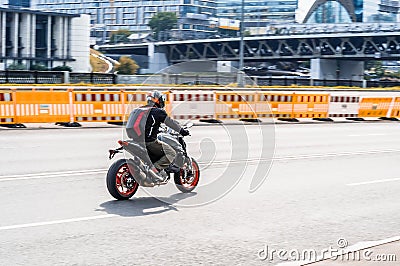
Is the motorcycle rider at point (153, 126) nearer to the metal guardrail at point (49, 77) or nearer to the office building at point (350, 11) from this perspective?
the metal guardrail at point (49, 77)

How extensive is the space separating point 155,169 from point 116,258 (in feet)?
9.73

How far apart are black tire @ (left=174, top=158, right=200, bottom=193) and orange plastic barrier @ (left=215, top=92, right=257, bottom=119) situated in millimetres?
14761

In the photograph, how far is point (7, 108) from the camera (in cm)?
2098

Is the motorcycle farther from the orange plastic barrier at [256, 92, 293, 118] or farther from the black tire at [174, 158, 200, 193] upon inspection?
the orange plastic barrier at [256, 92, 293, 118]

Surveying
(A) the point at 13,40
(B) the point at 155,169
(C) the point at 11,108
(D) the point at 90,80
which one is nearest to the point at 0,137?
(C) the point at 11,108

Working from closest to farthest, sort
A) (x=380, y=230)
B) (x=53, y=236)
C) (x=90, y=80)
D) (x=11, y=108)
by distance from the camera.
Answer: (x=53, y=236) → (x=380, y=230) → (x=11, y=108) → (x=90, y=80)

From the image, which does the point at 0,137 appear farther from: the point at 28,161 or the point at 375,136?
the point at 375,136

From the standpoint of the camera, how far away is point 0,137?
18.4 m

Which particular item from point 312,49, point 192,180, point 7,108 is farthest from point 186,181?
point 312,49

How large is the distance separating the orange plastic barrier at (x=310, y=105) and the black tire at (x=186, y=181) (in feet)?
57.5

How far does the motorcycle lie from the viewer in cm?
939

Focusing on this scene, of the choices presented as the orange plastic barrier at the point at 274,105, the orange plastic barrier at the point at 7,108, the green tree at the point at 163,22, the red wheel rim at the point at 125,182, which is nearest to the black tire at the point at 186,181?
the red wheel rim at the point at 125,182

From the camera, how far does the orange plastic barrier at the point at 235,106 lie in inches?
1005

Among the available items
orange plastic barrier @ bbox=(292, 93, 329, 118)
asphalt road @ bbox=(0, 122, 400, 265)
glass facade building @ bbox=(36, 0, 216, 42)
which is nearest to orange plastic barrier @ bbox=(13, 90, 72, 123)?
asphalt road @ bbox=(0, 122, 400, 265)
